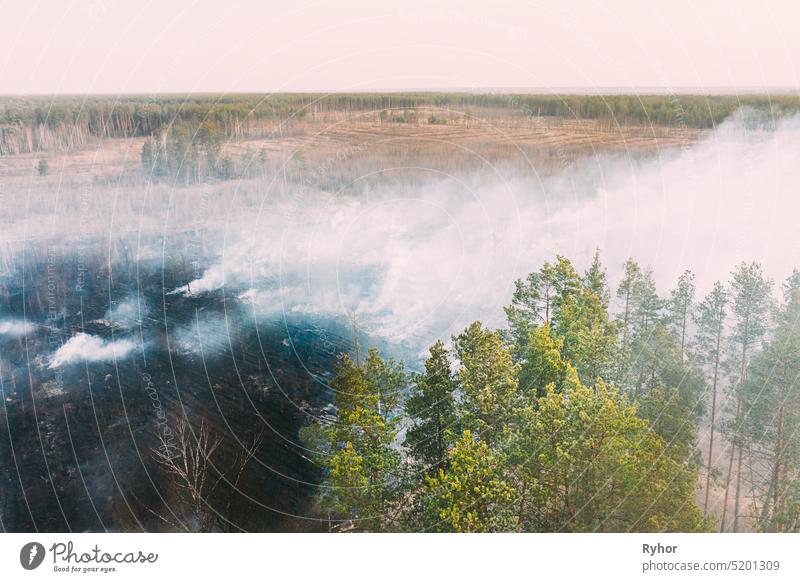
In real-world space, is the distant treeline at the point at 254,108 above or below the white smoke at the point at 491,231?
above

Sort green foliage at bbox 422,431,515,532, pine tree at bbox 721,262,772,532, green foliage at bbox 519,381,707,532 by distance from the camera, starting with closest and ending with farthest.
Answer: green foliage at bbox 422,431,515,532 < green foliage at bbox 519,381,707,532 < pine tree at bbox 721,262,772,532

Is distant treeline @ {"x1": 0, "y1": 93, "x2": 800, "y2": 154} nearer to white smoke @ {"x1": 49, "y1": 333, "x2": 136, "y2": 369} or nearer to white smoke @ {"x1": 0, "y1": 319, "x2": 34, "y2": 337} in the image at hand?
white smoke @ {"x1": 0, "y1": 319, "x2": 34, "y2": 337}

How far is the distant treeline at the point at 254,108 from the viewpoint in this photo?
11.5 metres

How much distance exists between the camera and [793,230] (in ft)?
38.5

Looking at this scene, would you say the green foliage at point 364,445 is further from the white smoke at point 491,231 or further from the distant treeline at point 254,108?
the distant treeline at point 254,108

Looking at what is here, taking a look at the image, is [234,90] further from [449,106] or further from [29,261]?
[29,261]

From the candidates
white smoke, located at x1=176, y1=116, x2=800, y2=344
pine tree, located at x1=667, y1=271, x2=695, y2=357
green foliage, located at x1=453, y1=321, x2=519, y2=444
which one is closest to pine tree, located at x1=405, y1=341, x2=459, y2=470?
green foliage, located at x1=453, y1=321, x2=519, y2=444

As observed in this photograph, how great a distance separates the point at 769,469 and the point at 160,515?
11.3 metres

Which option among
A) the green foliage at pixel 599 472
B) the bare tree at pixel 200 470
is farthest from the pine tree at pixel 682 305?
the bare tree at pixel 200 470

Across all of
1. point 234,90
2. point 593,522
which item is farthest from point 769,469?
point 234,90

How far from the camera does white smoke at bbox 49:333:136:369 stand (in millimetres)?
11500
